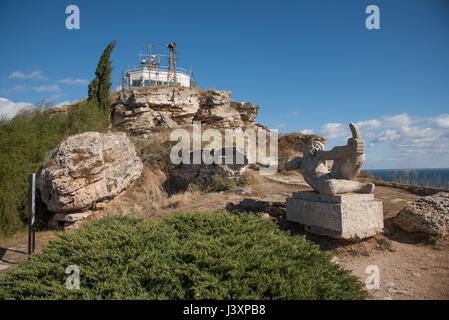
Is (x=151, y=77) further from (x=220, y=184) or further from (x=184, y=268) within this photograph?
(x=184, y=268)

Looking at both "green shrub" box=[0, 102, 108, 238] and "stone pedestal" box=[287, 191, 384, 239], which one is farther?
"green shrub" box=[0, 102, 108, 238]

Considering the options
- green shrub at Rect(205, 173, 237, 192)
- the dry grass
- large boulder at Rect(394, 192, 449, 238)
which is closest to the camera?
large boulder at Rect(394, 192, 449, 238)

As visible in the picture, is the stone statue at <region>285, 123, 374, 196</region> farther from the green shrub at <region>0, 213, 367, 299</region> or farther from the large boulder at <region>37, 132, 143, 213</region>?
the large boulder at <region>37, 132, 143, 213</region>

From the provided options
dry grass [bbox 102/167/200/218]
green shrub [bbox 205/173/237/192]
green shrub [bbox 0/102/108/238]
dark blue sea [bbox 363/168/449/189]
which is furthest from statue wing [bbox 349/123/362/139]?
green shrub [bbox 0/102/108/238]

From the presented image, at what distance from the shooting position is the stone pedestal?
4.54m

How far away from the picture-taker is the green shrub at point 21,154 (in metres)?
6.91

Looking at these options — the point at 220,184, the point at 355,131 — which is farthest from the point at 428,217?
the point at 220,184

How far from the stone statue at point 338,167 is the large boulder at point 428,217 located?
1.23 meters

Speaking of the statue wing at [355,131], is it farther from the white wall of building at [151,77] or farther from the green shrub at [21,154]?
the white wall of building at [151,77]

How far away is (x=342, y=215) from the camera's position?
14.7 feet

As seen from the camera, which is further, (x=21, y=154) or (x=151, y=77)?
(x=151, y=77)

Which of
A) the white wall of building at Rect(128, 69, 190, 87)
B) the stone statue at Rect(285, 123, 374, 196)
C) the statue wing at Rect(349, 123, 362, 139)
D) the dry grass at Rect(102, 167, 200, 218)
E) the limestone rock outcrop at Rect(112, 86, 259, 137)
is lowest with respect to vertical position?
the dry grass at Rect(102, 167, 200, 218)

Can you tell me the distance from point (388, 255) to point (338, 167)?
6.06ft

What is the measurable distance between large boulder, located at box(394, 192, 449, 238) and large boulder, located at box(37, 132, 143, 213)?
7.90 m
